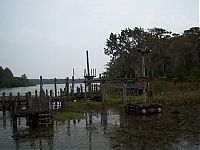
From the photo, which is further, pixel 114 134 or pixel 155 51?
pixel 155 51

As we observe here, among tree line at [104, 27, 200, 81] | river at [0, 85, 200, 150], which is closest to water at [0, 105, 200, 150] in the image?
river at [0, 85, 200, 150]

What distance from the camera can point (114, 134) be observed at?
1897 centimetres

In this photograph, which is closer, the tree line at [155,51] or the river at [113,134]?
the river at [113,134]

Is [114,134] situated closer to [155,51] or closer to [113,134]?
[113,134]

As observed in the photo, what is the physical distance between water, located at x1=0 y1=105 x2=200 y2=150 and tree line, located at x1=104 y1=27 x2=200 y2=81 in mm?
30377

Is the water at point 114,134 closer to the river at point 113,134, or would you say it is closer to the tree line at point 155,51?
the river at point 113,134

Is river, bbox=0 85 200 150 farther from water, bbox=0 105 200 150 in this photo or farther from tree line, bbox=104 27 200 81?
tree line, bbox=104 27 200 81

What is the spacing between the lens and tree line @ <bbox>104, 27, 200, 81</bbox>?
2186 inches

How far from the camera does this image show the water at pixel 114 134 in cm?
1591

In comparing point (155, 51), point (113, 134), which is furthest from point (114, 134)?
point (155, 51)

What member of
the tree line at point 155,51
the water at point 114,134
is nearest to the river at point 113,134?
the water at point 114,134

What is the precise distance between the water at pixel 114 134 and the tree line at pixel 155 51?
30.4 meters

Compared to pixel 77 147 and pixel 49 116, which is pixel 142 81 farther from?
pixel 77 147

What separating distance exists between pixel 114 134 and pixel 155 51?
39911 millimetres
